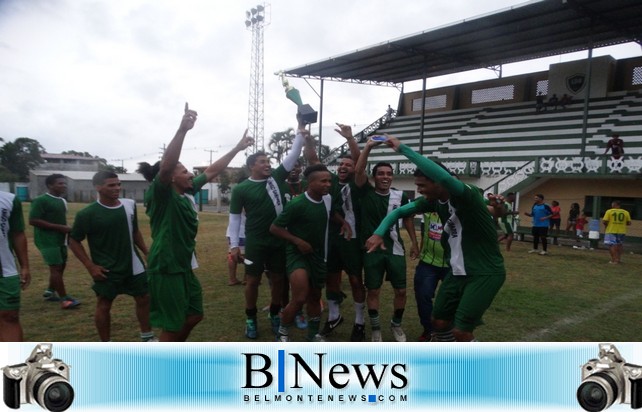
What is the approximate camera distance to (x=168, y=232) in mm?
3066

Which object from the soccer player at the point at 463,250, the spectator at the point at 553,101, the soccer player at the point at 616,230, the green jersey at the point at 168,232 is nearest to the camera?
the soccer player at the point at 463,250

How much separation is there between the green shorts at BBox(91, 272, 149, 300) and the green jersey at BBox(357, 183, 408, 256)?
2.00m

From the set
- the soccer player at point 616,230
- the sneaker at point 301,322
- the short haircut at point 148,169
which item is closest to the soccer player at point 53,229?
the short haircut at point 148,169

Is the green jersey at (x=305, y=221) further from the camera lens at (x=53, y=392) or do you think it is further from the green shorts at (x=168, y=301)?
the camera lens at (x=53, y=392)

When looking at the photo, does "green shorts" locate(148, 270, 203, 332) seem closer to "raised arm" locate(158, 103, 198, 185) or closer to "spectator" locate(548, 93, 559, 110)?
"raised arm" locate(158, 103, 198, 185)

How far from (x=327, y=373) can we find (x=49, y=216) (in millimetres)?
4081

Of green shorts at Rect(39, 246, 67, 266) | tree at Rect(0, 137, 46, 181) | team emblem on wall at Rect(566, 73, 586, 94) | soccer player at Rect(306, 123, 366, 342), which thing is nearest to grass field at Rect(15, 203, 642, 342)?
soccer player at Rect(306, 123, 366, 342)

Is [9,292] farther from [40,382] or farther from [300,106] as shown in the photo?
[300,106]

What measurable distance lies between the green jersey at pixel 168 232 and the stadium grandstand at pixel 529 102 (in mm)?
12872

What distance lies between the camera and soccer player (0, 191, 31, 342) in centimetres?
296

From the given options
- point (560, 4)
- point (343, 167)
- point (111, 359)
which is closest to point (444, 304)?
point (343, 167)

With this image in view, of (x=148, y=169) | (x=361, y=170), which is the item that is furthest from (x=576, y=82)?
(x=148, y=169)

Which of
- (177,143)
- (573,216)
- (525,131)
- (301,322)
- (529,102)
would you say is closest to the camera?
(177,143)

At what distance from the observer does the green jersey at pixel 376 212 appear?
4000mm
